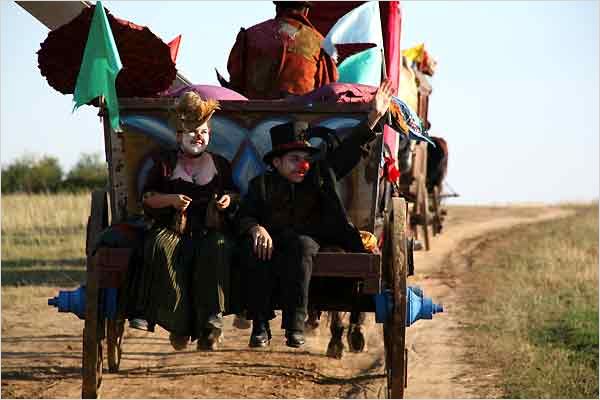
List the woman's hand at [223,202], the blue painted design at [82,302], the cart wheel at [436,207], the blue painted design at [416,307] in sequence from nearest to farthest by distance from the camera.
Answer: the woman's hand at [223,202]
the blue painted design at [82,302]
the blue painted design at [416,307]
the cart wheel at [436,207]

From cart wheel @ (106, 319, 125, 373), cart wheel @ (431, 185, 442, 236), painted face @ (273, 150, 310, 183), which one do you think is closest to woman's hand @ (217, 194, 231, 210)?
painted face @ (273, 150, 310, 183)

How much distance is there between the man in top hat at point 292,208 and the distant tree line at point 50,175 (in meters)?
27.3

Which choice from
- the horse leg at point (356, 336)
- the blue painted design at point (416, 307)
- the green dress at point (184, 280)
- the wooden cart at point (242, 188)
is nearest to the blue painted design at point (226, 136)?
the wooden cart at point (242, 188)

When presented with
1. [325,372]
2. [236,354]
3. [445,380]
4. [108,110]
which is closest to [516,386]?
[445,380]

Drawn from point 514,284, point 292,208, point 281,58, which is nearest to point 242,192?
point 292,208

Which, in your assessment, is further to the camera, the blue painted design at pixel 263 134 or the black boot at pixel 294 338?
the blue painted design at pixel 263 134

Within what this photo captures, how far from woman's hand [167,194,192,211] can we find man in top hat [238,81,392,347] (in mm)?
335

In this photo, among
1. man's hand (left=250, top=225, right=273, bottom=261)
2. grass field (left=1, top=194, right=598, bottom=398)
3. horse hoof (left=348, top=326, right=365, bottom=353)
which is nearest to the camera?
man's hand (left=250, top=225, right=273, bottom=261)

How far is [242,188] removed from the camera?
24.5 ft

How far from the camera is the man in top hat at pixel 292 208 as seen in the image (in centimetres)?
667

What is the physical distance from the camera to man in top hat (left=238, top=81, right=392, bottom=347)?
6672 millimetres

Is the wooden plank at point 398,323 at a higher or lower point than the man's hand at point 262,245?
lower

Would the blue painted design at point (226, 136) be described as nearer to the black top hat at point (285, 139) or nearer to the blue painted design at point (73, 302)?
the black top hat at point (285, 139)

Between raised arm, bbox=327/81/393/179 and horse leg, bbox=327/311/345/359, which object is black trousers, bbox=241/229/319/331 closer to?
raised arm, bbox=327/81/393/179
